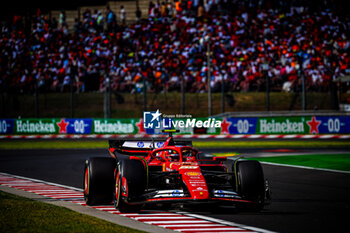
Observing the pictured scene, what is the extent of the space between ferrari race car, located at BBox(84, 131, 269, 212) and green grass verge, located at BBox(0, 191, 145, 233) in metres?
0.65

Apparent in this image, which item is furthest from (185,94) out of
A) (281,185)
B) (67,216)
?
(67,216)

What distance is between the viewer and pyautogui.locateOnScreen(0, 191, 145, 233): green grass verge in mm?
6797

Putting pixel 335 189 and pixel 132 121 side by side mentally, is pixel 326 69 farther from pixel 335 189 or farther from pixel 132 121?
pixel 335 189

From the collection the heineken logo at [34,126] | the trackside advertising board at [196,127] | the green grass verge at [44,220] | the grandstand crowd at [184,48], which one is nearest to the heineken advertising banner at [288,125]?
the trackside advertising board at [196,127]

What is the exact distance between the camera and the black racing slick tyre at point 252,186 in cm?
824

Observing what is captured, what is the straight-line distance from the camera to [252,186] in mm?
8242

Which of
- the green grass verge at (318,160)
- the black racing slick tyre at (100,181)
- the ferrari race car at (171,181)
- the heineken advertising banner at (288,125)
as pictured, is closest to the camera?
the ferrari race car at (171,181)

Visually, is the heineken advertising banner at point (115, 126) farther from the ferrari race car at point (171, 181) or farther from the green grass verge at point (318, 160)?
the ferrari race car at point (171, 181)

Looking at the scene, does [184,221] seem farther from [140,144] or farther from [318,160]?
[318,160]

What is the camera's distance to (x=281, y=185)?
39.7ft

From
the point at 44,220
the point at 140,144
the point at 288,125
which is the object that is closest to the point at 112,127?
the point at 288,125

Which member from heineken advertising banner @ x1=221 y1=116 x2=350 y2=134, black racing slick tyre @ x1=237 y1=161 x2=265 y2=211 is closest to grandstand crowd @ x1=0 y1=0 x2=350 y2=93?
heineken advertising banner @ x1=221 y1=116 x2=350 y2=134

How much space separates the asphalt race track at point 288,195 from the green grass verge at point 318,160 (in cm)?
128

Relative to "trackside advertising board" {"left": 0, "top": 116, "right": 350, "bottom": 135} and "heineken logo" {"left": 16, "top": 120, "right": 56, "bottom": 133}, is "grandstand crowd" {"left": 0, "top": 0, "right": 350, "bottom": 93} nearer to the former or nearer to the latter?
"trackside advertising board" {"left": 0, "top": 116, "right": 350, "bottom": 135}
